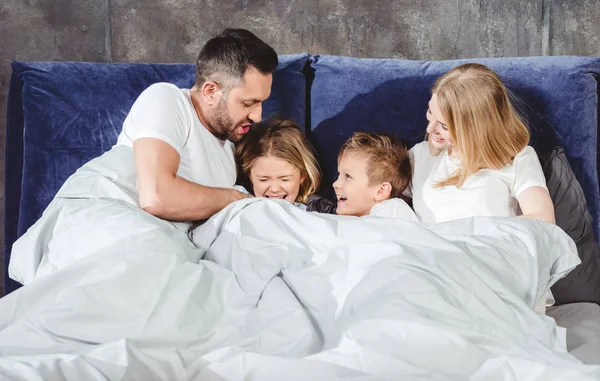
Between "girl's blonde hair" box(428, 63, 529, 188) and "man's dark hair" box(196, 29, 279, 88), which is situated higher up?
"man's dark hair" box(196, 29, 279, 88)

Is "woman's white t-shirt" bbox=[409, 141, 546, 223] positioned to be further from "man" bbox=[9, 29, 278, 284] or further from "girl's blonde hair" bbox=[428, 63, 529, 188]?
"man" bbox=[9, 29, 278, 284]

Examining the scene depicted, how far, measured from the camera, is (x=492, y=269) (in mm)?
1609

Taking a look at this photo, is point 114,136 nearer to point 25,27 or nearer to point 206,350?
point 25,27

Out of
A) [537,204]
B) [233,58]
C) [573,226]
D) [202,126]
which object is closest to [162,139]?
[202,126]

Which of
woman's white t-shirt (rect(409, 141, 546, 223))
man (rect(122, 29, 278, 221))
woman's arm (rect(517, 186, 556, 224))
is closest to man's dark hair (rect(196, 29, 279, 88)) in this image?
man (rect(122, 29, 278, 221))

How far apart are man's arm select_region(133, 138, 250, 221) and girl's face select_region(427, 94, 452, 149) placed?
26.1 inches

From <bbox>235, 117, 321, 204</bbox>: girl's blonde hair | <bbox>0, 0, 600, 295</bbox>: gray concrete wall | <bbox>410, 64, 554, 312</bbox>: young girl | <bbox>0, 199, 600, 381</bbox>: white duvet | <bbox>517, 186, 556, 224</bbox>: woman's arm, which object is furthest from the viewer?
<bbox>0, 0, 600, 295</bbox>: gray concrete wall

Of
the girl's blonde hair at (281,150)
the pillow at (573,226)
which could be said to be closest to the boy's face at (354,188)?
the girl's blonde hair at (281,150)

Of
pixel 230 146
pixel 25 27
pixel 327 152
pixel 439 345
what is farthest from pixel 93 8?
pixel 439 345

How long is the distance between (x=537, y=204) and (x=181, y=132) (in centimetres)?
103

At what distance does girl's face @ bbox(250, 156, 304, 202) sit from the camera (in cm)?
228

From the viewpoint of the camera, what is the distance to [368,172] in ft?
7.20

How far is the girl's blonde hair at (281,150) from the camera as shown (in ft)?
7.43

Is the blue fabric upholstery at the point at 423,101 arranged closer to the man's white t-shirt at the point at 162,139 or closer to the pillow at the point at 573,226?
the pillow at the point at 573,226
